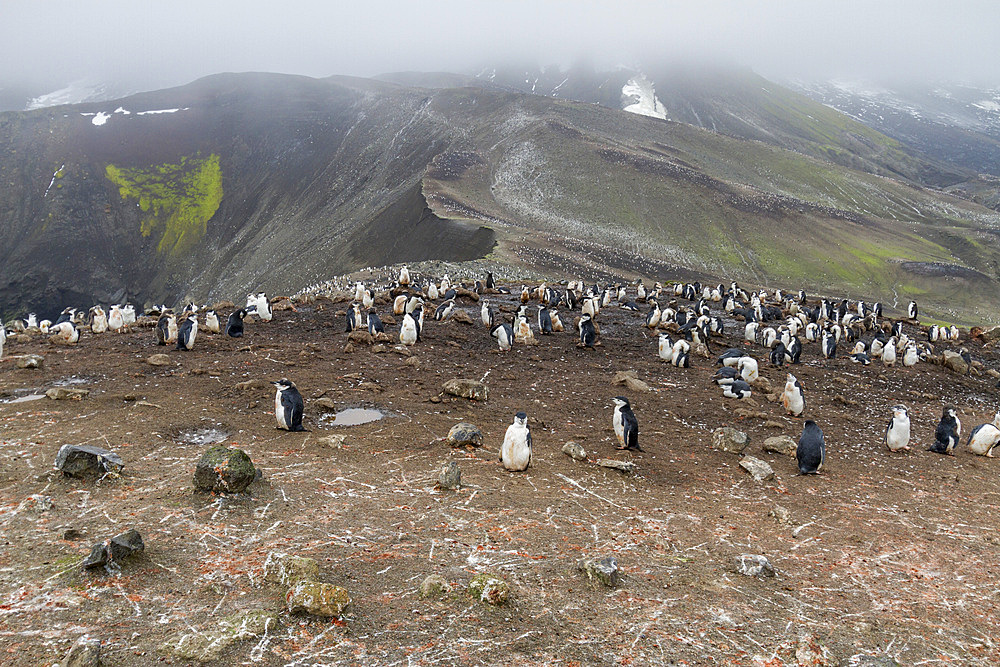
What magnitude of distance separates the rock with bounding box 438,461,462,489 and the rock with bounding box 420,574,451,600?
2.54m

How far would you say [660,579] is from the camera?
23.6 ft

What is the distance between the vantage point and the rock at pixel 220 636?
17.5ft

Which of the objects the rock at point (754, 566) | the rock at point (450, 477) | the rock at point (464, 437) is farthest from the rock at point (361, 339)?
the rock at point (754, 566)

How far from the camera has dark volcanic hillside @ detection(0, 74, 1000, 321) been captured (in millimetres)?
57594

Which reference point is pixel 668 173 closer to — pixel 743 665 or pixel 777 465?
pixel 777 465

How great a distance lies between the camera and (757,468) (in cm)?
1091

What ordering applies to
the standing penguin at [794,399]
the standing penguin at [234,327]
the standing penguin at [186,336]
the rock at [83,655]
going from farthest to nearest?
the standing penguin at [234,327] → the standing penguin at [186,336] → the standing penguin at [794,399] → the rock at [83,655]

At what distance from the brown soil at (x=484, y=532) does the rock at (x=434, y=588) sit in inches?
3.8

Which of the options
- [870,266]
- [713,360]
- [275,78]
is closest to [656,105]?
[275,78]

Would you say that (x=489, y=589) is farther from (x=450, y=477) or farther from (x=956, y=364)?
(x=956, y=364)

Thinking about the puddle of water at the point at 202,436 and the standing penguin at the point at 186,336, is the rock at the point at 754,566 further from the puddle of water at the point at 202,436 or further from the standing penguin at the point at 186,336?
the standing penguin at the point at 186,336

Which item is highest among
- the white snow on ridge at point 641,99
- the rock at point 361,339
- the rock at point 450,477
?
the white snow on ridge at point 641,99

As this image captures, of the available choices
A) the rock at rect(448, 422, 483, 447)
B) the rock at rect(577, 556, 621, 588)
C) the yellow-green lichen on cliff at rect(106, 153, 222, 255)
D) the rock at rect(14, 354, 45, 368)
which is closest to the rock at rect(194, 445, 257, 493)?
the rock at rect(448, 422, 483, 447)

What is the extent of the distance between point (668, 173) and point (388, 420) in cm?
6610
